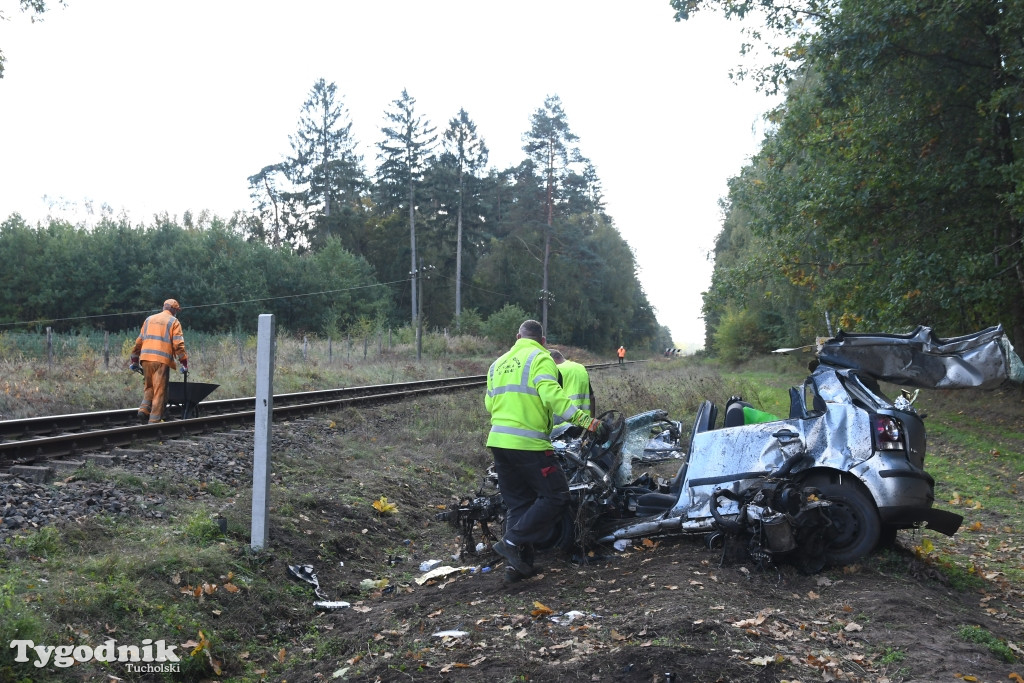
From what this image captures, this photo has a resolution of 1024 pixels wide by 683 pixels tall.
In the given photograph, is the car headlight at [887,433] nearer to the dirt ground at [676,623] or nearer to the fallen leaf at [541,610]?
the dirt ground at [676,623]

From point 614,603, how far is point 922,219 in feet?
51.4

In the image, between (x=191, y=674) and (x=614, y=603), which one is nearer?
(x=191, y=674)

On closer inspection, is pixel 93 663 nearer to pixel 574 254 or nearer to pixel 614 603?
pixel 614 603

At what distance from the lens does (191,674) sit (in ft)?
15.2

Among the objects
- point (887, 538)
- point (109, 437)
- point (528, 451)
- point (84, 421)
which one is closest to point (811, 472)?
point (887, 538)

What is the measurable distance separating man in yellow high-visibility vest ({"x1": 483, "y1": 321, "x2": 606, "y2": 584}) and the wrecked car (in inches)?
18.5

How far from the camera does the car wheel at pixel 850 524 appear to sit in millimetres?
5555

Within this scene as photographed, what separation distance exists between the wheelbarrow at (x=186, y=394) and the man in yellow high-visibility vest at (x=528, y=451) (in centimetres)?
698

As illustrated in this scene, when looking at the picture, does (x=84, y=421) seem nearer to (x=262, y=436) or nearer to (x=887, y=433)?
(x=262, y=436)

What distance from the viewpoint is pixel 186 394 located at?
38.9 feet

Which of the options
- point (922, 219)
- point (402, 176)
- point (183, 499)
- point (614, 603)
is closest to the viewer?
point (614, 603)

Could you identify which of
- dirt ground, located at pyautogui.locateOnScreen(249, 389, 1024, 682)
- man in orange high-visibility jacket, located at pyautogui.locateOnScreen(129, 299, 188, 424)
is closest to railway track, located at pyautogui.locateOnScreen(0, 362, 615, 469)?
man in orange high-visibility jacket, located at pyautogui.locateOnScreen(129, 299, 188, 424)

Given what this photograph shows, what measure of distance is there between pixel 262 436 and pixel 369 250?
60.5 metres

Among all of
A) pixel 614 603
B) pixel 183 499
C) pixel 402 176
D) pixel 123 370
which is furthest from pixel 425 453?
pixel 402 176
